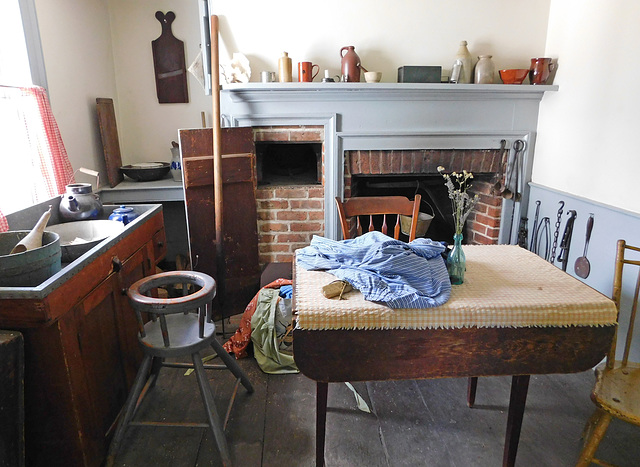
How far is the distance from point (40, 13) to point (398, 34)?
198 cm

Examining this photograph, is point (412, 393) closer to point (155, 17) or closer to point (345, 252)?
point (345, 252)

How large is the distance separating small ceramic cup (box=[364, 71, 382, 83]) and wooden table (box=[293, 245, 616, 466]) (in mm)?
1489

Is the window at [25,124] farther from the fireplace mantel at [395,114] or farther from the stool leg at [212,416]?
the stool leg at [212,416]

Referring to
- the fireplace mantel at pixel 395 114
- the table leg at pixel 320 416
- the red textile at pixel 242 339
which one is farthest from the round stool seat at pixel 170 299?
the fireplace mantel at pixel 395 114

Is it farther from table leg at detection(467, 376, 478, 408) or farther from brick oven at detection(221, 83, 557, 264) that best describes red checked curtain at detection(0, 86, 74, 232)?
table leg at detection(467, 376, 478, 408)

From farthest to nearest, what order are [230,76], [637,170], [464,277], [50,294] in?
[230,76], [637,170], [464,277], [50,294]

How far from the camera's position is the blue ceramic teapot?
1.85m

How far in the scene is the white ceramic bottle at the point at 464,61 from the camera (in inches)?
93.3

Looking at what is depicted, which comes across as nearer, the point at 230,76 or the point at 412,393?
the point at 412,393

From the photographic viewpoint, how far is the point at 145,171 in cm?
288

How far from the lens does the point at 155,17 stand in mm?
2996

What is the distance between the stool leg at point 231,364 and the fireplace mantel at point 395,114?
122cm

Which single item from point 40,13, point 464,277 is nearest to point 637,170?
point 464,277

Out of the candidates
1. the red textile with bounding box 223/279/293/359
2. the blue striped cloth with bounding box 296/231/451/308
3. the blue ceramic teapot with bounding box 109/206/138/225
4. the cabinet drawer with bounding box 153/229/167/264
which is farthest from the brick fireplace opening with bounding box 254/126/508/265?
the blue striped cloth with bounding box 296/231/451/308
